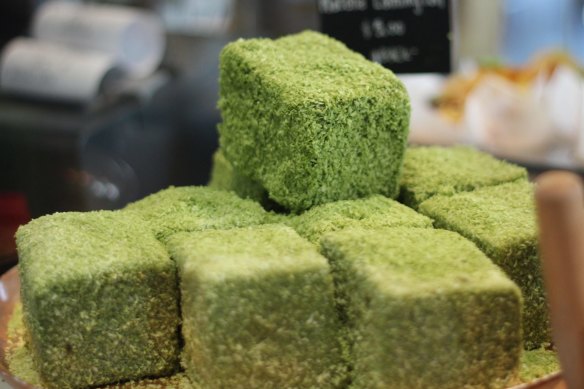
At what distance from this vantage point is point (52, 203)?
2818 mm

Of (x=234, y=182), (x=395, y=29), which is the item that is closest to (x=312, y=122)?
(x=234, y=182)

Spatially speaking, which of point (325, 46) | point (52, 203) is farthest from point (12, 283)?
point (52, 203)

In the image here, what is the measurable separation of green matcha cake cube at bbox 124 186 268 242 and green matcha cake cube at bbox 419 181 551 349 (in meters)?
0.32

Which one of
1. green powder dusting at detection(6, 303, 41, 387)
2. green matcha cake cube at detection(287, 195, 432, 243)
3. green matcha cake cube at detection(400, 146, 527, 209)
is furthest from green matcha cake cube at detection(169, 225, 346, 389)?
green matcha cake cube at detection(400, 146, 527, 209)

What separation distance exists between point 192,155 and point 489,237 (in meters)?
1.81

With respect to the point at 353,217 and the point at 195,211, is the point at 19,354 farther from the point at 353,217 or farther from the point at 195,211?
the point at 353,217

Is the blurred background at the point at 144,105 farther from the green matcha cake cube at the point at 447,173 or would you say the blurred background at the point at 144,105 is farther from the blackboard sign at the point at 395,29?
the green matcha cake cube at the point at 447,173

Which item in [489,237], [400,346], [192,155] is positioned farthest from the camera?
[192,155]

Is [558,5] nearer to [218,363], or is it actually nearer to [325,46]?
[325,46]

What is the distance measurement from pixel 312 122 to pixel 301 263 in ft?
0.98

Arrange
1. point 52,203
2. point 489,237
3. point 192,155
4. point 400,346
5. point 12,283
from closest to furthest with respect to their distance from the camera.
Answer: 1. point 400,346
2. point 489,237
3. point 12,283
4. point 52,203
5. point 192,155

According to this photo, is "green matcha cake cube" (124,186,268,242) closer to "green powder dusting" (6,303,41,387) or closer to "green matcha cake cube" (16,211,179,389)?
"green matcha cake cube" (16,211,179,389)

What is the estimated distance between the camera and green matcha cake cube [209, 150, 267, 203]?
5.34 feet

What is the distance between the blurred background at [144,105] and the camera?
9.39ft
